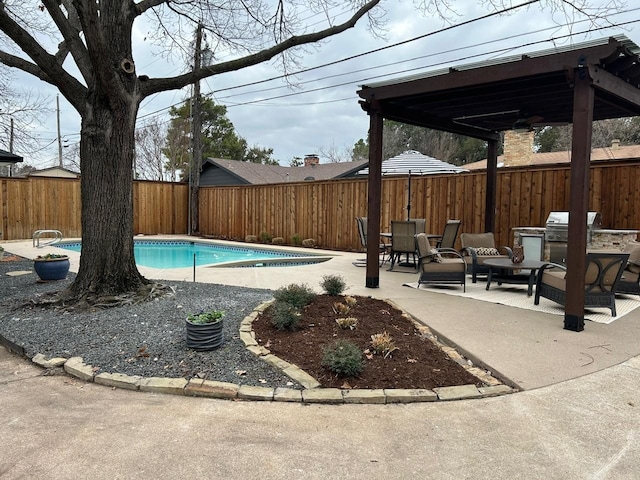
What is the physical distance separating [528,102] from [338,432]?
5961mm

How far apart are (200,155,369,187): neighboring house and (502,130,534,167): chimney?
6371 millimetres

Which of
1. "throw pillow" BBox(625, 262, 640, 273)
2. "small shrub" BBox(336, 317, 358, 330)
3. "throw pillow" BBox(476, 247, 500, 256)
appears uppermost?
"throw pillow" BBox(476, 247, 500, 256)

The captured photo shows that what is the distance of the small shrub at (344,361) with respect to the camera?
10.1ft

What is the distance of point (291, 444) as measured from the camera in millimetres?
2312

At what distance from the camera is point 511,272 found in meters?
6.66

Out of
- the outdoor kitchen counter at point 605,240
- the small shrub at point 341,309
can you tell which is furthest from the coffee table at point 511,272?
the small shrub at point 341,309

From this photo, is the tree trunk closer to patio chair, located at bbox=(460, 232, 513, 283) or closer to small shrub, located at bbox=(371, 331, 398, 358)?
small shrub, located at bbox=(371, 331, 398, 358)

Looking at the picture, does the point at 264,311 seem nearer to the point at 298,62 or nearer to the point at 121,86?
the point at 121,86

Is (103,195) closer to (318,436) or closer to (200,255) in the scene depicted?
(318,436)

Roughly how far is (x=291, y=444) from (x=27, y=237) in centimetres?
1444

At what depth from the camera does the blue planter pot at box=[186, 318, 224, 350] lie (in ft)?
11.7

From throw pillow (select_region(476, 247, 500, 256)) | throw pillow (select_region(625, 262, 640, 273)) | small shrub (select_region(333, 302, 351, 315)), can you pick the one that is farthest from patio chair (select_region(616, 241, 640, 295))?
small shrub (select_region(333, 302, 351, 315))

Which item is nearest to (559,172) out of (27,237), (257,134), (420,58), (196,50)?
(420,58)

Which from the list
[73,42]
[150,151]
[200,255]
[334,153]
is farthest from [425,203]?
[334,153]
